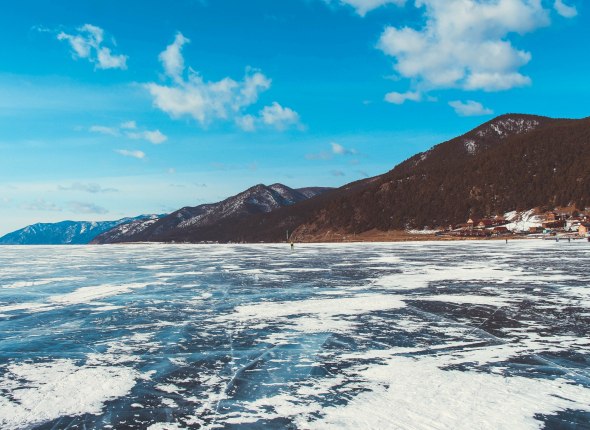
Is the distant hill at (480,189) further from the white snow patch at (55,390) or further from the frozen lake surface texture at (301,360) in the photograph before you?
the white snow patch at (55,390)

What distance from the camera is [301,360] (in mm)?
8516

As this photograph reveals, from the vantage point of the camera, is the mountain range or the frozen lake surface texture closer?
the frozen lake surface texture

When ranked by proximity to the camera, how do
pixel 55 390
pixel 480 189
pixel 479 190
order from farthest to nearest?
pixel 480 189
pixel 479 190
pixel 55 390

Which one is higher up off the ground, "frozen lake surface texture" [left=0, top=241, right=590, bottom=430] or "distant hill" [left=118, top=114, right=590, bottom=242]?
"distant hill" [left=118, top=114, right=590, bottom=242]

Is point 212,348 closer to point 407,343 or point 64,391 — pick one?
point 64,391

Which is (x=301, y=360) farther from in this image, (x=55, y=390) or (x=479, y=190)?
(x=479, y=190)

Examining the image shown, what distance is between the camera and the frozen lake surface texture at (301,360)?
596 cm

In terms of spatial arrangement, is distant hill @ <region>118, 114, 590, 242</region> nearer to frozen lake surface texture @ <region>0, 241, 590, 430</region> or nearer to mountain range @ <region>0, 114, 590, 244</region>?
mountain range @ <region>0, 114, 590, 244</region>

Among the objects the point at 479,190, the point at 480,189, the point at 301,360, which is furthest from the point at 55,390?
the point at 480,189

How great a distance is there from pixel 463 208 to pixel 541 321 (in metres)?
127

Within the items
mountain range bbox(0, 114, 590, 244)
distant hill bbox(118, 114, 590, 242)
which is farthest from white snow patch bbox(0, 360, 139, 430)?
distant hill bbox(118, 114, 590, 242)

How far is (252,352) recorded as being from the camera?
912cm

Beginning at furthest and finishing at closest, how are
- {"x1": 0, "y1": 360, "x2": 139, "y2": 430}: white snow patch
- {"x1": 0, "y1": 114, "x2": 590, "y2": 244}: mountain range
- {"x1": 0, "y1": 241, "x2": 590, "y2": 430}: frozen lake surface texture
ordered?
{"x1": 0, "y1": 114, "x2": 590, "y2": 244}: mountain range, {"x1": 0, "y1": 360, "x2": 139, "y2": 430}: white snow patch, {"x1": 0, "y1": 241, "x2": 590, "y2": 430}: frozen lake surface texture

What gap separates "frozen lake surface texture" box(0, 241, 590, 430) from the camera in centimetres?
596
